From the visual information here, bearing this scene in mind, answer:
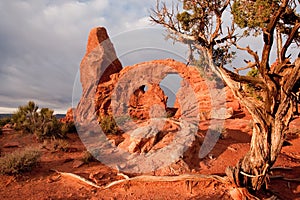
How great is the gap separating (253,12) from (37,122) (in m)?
14.4

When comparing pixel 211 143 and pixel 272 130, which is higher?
pixel 272 130

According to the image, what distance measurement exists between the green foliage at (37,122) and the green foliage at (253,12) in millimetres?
11610

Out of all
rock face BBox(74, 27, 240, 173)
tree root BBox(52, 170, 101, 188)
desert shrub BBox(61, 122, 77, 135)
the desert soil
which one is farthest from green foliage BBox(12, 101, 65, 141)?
tree root BBox(52, 170, 101, 188)

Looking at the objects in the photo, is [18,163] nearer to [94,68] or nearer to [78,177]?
[78,177]

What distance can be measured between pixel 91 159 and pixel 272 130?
6.84 m

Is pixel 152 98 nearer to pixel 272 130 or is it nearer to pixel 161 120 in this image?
pixel 161 120

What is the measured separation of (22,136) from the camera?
13.0 metres

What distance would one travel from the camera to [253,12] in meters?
6.58

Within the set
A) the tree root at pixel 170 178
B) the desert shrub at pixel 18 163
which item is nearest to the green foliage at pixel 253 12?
the tree root at pixel 170 178

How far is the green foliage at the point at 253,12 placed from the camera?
607cm

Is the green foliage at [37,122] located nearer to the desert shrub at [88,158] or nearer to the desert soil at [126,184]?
the desert soil at [126,184]

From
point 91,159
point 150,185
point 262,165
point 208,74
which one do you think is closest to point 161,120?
point 91,159

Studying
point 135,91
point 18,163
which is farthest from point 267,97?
point 135,91

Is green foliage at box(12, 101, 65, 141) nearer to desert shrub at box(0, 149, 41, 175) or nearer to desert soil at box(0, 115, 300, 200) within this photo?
desert soil at box(0, 115, 300, 200)
